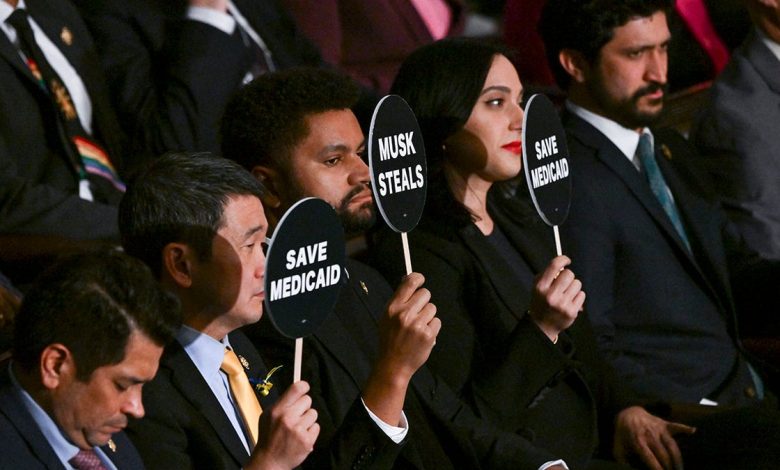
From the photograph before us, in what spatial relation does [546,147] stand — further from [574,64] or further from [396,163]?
[574,64]

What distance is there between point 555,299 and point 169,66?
1.40m

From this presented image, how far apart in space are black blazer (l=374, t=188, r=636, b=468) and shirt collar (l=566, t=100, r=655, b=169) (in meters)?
0.62

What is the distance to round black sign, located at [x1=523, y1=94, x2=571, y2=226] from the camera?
3.08 m

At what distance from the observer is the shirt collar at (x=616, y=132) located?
12.6 feet

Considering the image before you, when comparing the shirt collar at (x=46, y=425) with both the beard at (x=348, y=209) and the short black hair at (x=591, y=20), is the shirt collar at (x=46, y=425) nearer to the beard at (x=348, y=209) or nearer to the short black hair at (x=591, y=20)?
the beard at (x=348, y=209)

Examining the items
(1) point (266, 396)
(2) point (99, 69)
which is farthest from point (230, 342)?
(2) point (99, 69)

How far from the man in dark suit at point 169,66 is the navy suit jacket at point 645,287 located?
889 mm

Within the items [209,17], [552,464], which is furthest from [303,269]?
[209,17]

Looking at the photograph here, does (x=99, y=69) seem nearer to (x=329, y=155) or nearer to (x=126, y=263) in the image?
(x=329, y=155)

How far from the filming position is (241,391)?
255 cm

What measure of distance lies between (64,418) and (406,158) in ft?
2.83

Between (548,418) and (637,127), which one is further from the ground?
(637,127)

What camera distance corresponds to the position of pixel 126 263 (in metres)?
2.27

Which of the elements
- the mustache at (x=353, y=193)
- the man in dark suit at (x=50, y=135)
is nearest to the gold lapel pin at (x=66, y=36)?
the man in dark suit at (x=50, y=135)
